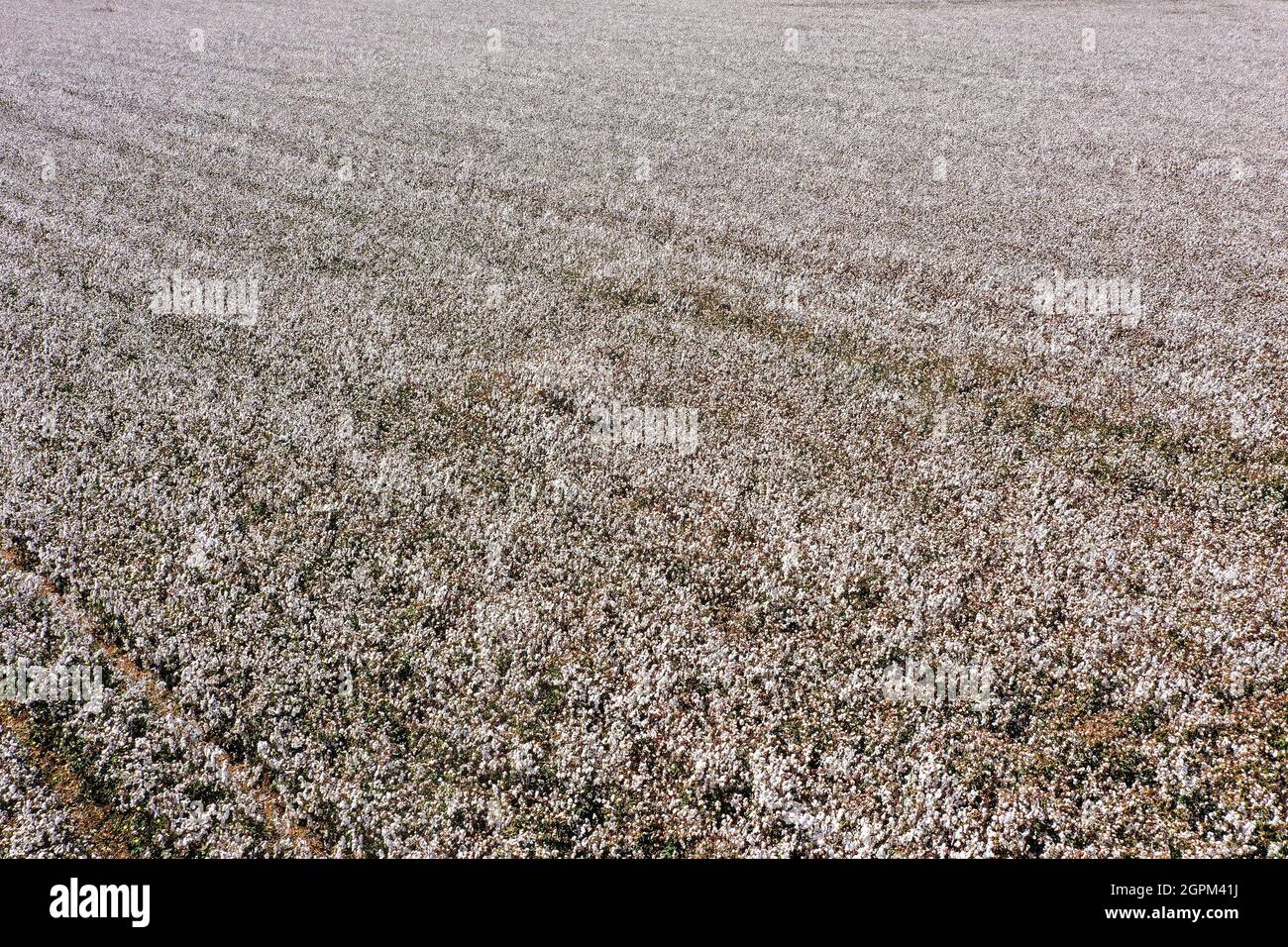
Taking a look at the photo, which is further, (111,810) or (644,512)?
(644,512)

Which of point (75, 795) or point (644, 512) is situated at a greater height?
point (644, 512)

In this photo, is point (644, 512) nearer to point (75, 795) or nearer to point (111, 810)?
point (111, 810)

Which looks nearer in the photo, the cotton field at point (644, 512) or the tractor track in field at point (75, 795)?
the tractor track in field at point (75, 795)

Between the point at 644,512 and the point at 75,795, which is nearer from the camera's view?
the point at 75,795

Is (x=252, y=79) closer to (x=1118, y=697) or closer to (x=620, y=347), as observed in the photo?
(x=620, y=347)

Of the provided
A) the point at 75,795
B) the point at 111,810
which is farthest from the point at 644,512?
the point at 75,795

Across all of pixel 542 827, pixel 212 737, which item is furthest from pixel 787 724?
pixel 212 737
